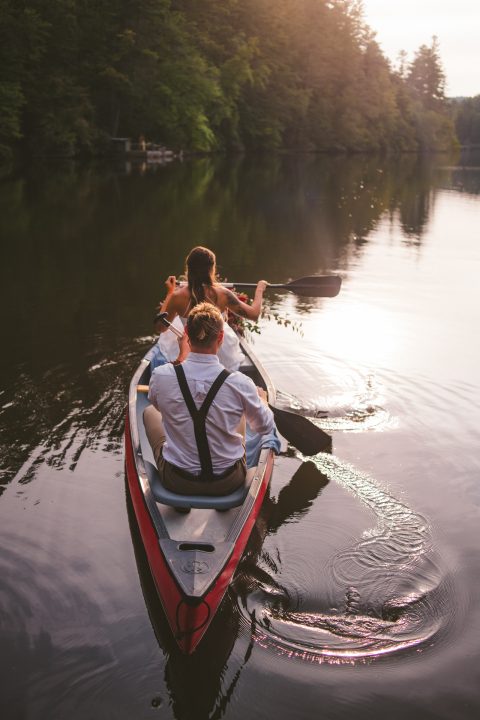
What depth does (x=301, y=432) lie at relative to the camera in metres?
6.51

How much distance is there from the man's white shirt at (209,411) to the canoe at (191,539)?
27 centimetres

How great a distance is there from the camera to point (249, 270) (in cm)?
1537

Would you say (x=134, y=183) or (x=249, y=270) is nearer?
(x=249, y=270)

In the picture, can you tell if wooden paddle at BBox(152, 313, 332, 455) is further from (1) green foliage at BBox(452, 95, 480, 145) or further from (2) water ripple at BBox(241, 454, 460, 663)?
(1) green foliage at BBox(452, 95, 480, 145)

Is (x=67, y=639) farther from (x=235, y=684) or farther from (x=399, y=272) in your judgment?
(x=399, y=272)

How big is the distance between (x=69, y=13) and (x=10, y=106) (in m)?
8.54

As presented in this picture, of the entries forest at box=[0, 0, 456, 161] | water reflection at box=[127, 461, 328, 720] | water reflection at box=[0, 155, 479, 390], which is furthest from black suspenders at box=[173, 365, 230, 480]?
forest at box=[0, 0, 456, 161]

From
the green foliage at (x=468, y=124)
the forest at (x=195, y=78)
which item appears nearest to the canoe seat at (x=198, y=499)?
the forest at (x=195, y=78)

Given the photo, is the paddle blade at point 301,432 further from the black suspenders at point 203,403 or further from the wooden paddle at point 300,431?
the black suspenders at point 203,403

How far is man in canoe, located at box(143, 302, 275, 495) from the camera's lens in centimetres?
434

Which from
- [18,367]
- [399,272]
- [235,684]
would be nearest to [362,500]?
[235,684]

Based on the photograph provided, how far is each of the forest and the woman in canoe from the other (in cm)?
3216

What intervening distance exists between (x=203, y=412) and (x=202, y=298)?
228 centimetres

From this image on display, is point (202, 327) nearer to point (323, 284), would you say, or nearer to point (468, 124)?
point (323, 284)
